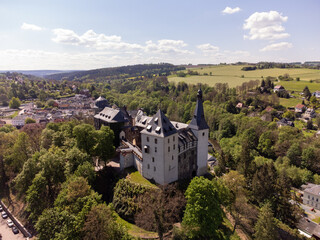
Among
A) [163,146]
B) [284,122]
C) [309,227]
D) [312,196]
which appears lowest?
[309,227]

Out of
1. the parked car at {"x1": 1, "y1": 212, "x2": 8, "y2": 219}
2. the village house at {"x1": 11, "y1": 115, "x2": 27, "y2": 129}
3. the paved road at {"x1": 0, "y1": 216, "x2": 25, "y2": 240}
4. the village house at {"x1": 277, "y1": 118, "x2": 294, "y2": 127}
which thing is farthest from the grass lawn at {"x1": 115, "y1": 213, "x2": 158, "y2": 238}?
the village house at {"x1": 11, "y1": 115, "x2": 27, "y2": 129}

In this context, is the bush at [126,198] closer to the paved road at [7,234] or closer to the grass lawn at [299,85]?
the paved road at [7,234]

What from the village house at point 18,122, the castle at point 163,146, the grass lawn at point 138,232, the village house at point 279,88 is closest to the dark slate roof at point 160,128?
the castle at point 163,146

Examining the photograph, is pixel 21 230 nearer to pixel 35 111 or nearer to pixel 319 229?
pixel 319 229

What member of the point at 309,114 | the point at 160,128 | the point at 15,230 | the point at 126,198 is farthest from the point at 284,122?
the point at 15,230

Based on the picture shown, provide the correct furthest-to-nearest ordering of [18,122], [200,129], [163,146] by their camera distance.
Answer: [18,122]
[200,129]
[163,146]

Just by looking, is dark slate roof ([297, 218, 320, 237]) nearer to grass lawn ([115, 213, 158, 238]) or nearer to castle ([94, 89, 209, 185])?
castle ([94, 89, 209, 185])

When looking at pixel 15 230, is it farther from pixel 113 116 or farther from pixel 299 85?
pixel 299 85
